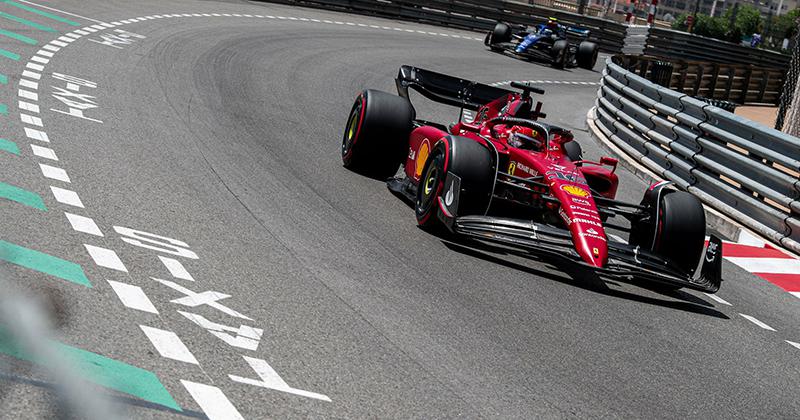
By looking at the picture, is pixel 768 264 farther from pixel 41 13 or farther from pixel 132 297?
pixel 41 13

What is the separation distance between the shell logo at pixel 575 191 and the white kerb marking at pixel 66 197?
3.89 meters

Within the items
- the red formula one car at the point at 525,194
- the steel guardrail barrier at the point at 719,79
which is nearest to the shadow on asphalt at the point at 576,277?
the red formula one car at the point at 525,194

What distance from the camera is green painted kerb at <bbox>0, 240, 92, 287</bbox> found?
229 inches

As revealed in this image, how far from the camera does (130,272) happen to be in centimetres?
610

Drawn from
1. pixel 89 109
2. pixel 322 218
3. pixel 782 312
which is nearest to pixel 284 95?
pixel 89 109

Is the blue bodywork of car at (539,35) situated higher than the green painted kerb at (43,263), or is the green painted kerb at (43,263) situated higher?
the blue bodywork of car at (539,35)

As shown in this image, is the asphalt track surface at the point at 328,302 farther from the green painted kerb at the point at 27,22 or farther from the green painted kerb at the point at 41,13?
the green painted kerb at the point at 41,13

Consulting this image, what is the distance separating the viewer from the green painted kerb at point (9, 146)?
28.1 ft

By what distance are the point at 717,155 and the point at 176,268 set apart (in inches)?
325

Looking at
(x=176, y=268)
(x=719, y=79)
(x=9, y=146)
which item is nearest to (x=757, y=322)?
(x=176, y=268)

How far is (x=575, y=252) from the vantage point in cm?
783

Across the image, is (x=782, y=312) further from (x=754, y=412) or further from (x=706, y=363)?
(x=754, y=412)

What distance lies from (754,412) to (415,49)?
21896 mm

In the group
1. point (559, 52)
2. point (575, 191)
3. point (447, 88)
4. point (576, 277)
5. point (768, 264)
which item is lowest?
point (768, 264)
